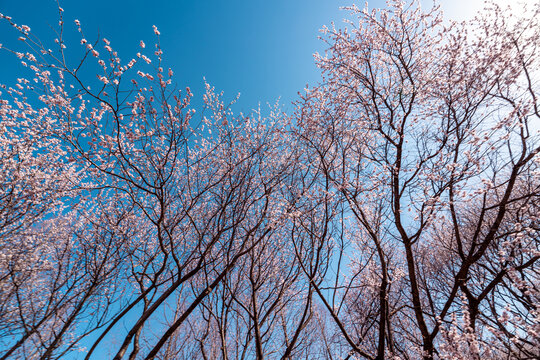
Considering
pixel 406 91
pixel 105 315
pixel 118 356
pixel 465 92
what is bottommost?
pixel 118 356

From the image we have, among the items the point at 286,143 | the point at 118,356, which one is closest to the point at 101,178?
the point at 118,356

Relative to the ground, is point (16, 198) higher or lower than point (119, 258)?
higher

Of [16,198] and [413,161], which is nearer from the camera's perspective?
[413,161]

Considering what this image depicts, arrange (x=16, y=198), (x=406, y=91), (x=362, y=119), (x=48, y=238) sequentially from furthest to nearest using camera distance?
(x=48, y=238) → (x=16, y=198) → (x=362, y=119) → (x=406, y=91)

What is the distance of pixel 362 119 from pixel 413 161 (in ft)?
4.33

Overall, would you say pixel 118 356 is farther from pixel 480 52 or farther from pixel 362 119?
pixel 480 52

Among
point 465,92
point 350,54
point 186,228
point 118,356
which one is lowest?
point 118,356

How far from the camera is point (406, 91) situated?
14.5 feet

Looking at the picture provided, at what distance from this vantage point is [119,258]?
230 inches

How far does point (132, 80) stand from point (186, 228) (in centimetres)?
365

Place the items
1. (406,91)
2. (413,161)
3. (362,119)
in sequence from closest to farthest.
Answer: (413,161) → (406,91) → (362,119)

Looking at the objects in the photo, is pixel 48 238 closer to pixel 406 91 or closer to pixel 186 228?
pixel 186 228

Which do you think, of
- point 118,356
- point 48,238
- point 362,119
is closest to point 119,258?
point 48,238

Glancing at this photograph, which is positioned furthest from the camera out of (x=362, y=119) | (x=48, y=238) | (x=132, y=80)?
(x=48, y=238)
